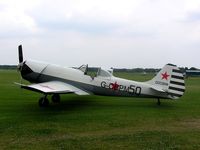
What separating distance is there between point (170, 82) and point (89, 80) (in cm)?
362

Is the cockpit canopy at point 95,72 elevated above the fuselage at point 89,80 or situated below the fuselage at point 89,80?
above

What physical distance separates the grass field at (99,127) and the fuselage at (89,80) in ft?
2.51

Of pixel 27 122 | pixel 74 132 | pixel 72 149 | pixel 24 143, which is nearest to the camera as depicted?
pixel 72 149

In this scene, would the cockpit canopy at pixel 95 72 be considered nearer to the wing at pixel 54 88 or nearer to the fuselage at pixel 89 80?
the fuselage at pixel 89 80

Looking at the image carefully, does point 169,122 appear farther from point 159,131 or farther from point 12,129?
point 12,129

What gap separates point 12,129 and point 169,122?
4944mm

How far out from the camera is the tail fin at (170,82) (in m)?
14.4

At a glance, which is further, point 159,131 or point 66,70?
point 66,70

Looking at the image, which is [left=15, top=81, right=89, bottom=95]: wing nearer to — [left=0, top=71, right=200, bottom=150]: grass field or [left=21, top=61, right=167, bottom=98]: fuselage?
[left=21, top=61, right=167, bottom=98]: fuselage

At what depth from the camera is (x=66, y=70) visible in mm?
16219

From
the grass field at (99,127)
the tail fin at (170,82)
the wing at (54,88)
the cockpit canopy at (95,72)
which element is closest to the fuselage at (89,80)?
the cockpit canopy at (95,72)

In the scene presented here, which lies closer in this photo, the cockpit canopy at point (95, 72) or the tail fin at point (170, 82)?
the tail fin at point (170, 82)

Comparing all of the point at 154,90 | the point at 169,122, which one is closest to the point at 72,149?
the point at 169,122

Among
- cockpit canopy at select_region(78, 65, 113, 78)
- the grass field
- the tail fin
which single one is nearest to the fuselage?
cockpit canopy at select_region(78, 65, 113, 78)
